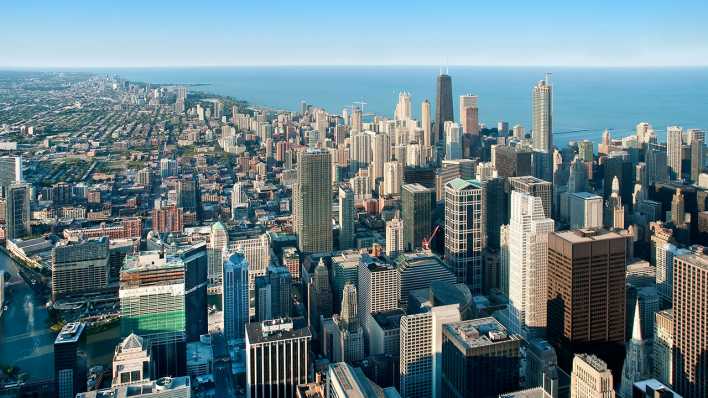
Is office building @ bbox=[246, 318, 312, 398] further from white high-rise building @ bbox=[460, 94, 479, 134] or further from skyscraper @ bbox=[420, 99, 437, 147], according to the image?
white high-rise building @ bbox=[460, 94, 479, 134]

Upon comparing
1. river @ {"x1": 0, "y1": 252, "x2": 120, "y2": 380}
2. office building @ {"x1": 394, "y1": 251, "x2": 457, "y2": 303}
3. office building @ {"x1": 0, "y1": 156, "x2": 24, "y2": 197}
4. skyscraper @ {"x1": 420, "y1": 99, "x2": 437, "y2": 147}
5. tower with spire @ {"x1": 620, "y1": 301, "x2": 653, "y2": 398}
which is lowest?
river @ {"x1": 0, "y1": 252, "x2": 120, "y2": 380}

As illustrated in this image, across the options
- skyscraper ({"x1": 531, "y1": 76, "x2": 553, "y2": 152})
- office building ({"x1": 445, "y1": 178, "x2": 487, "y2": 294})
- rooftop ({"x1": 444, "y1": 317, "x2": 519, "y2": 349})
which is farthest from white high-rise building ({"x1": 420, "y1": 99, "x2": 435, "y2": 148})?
rooftop ({"x1": 444, "y1": 317, "x2": 519, "y2": 349})

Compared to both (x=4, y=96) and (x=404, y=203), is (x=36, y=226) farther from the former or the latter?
(x=404, y=203)

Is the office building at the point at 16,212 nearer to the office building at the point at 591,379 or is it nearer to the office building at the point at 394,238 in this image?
the office building at the point at 394,238

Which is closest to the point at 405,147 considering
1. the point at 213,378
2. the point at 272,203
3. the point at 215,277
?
the point at 272,203

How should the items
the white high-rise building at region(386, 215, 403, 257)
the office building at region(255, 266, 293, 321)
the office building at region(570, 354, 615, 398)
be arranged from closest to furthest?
the office building at region(570, 354, 615, 398) < the office building at region(255, 266, 293, 321) < the white high-rise building at region(386, 215, 403, 257)

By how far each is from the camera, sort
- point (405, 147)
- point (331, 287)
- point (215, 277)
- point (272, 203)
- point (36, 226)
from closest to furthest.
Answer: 1. point (331, 287)
2. point (215, 277)
3. point (36, 226)
4. point (272, 203)
5. point (405, 147)

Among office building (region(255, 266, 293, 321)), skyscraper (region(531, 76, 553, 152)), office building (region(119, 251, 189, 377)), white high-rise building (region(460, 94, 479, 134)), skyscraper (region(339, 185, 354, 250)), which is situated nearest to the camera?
office building (region(119, 251, 189, 377))
